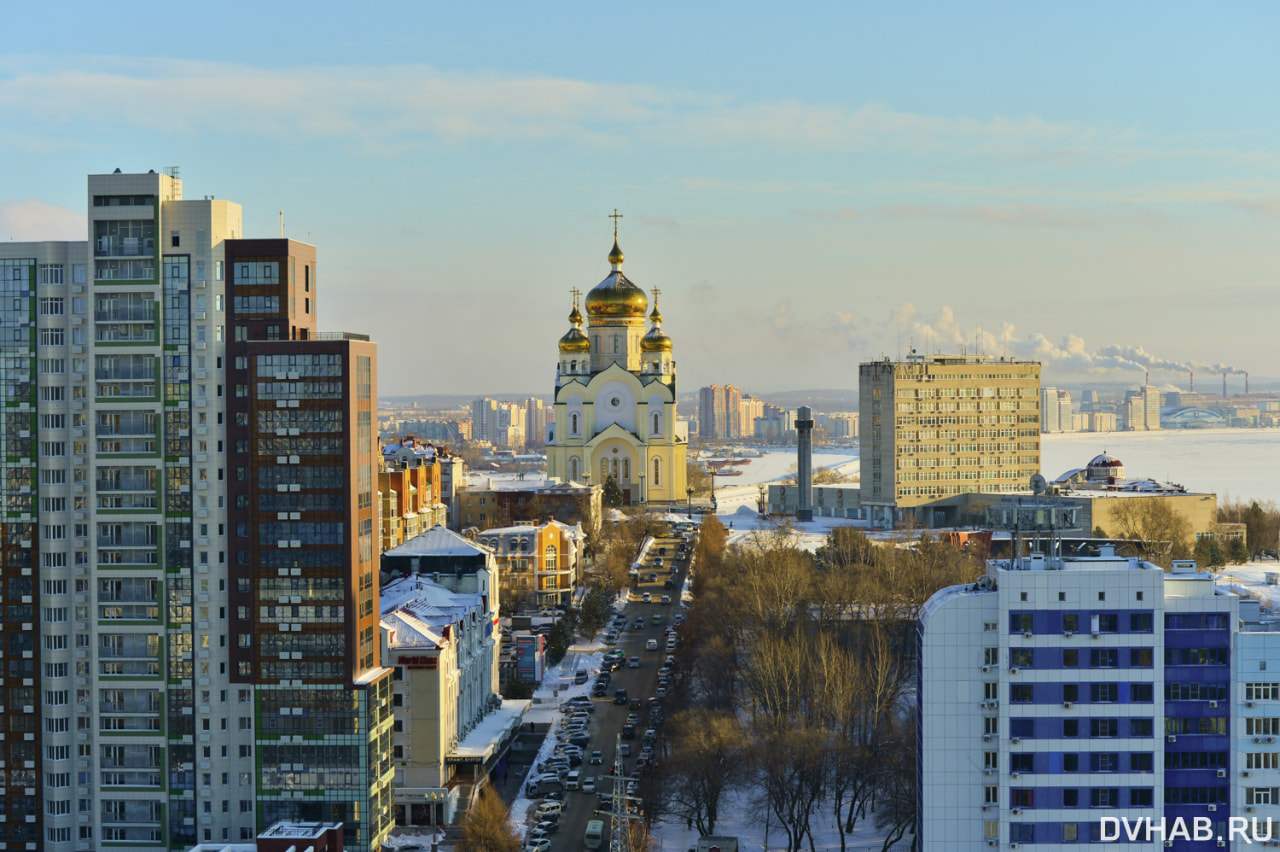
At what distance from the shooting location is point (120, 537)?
40188 millimetres

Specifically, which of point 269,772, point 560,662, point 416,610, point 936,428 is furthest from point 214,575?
point 936,428

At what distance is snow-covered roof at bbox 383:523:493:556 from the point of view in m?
56.6

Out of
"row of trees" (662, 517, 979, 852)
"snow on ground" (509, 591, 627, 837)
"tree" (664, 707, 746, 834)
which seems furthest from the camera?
"snow on ground" (509, 591, 627, 837)

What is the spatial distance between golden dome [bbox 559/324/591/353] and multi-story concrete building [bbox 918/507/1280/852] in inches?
3178

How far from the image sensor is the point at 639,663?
6400cm

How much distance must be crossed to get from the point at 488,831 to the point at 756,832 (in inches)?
373

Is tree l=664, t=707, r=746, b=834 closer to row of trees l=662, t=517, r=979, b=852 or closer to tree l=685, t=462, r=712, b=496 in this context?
row of trees l=662, t=517, r=979, b=852

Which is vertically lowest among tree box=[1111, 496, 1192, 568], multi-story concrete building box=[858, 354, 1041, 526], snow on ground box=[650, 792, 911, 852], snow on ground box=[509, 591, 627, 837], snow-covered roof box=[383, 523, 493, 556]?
snow on ground box=[650, 792, 911, 852]

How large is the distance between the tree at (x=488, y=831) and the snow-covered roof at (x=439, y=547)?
59.8 feet

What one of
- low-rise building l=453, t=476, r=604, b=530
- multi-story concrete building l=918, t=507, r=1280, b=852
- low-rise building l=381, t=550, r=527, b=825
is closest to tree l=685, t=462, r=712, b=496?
low-rise building l=453, t=476, r=604, b=530

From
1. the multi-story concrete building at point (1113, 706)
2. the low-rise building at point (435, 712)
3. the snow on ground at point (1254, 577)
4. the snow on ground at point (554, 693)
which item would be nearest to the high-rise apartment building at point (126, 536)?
the low-rise building at point (435, 712)

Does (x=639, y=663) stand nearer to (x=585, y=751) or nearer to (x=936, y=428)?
(x=585, y=751)

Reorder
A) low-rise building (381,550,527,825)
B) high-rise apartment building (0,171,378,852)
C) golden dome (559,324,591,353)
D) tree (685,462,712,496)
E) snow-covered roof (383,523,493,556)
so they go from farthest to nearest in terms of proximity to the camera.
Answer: tree (685,462,712,496) < golden dome (559,324,591,353) < snow-covered roof (383,523,493,556) < low-rise building (381,550,527,825) < high-rise apartment building (0,171,378,852)

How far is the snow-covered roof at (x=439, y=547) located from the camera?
186ft
